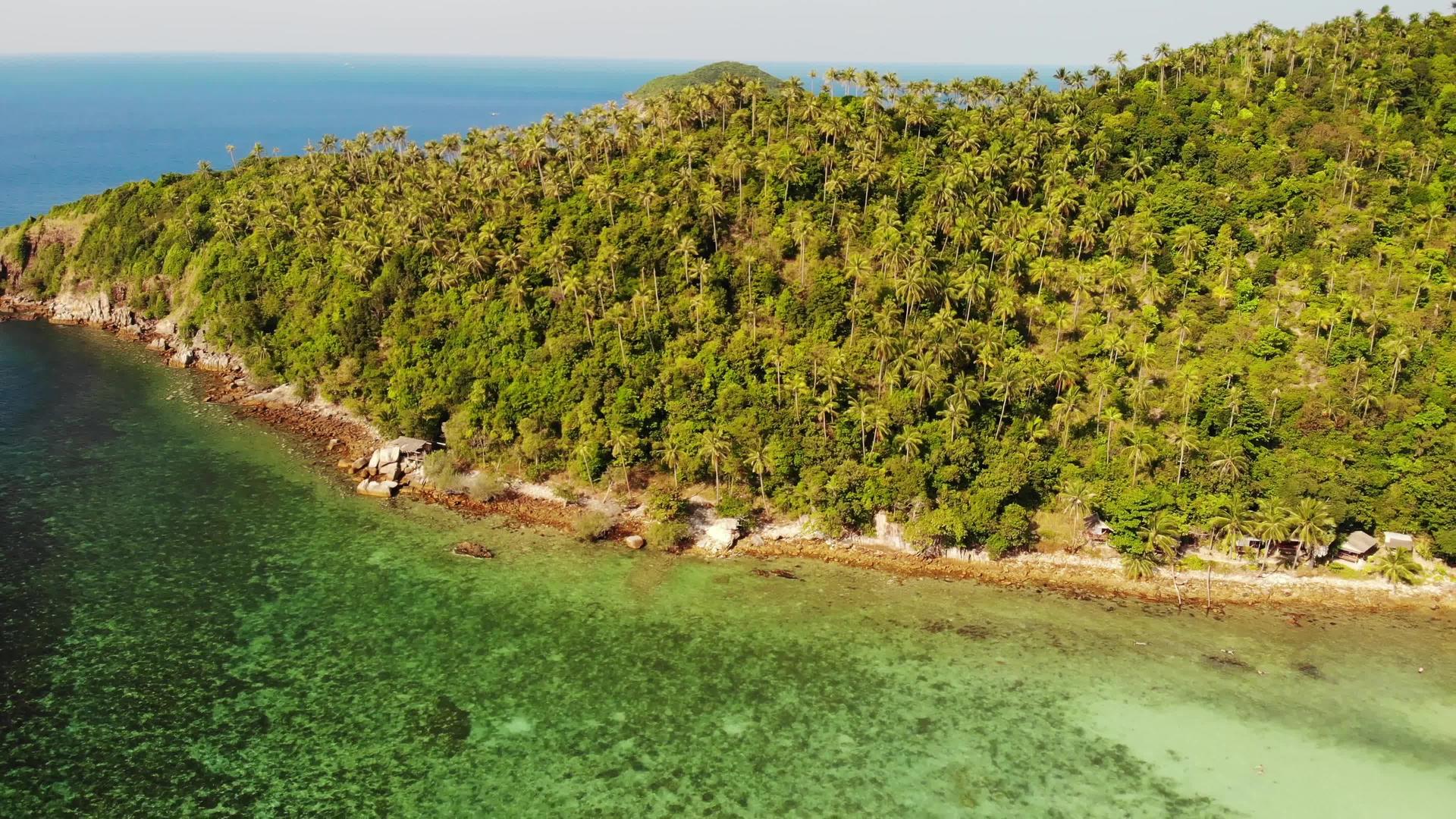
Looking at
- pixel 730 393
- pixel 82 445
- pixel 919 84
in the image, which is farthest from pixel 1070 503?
pixel 82 445

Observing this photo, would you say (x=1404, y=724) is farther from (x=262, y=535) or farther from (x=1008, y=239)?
(x=262, y=535)

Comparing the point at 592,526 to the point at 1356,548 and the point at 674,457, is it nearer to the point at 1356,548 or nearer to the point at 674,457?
the point at 674,457

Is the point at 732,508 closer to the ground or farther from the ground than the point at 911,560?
farther from the ground

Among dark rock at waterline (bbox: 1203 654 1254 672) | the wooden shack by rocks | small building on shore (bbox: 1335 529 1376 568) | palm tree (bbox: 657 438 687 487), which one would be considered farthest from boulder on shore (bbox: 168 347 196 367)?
small building on shore (bbox: 1335 529 1376 568)

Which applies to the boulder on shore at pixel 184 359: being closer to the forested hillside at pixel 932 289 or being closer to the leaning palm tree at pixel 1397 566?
the forested hillside at pixel 932 289

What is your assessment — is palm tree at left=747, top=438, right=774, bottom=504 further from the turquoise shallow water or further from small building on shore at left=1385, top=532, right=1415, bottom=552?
small building on shore at left=1385, top=532, right=1415, bottom=552

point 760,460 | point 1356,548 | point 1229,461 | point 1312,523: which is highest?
point 1229,461

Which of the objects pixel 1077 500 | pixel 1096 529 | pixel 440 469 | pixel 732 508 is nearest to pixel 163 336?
pixel 440 469
